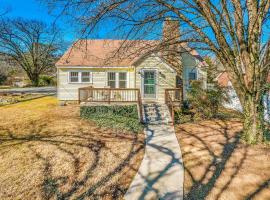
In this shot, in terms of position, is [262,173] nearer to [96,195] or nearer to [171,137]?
[171,137]

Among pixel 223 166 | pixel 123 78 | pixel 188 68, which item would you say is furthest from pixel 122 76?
pixel 223 166

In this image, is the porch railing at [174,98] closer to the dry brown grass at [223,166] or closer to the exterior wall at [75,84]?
the dry brown grass at [223,166]

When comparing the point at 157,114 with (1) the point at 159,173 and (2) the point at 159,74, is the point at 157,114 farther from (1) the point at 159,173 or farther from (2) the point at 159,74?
(1) the point at 159,173

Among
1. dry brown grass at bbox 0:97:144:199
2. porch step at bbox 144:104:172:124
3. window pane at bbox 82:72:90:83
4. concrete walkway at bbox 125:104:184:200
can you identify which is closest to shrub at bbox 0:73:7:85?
window pane at bbox 82:72:90:83

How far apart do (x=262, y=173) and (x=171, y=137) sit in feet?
11.6

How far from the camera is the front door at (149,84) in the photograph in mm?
13320

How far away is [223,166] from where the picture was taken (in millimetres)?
5496

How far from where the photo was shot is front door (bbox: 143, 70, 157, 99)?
13.3m

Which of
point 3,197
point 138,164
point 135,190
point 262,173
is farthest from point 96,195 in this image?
point 262,173

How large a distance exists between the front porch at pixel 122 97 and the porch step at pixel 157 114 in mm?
354

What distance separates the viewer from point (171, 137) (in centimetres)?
809

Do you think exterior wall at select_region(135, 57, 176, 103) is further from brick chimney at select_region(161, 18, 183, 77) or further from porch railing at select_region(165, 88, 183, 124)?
brick chimney at select_region(161, 18, 183, 77)

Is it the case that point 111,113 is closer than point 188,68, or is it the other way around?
point 111,113

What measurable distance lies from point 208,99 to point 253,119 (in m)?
3.88
